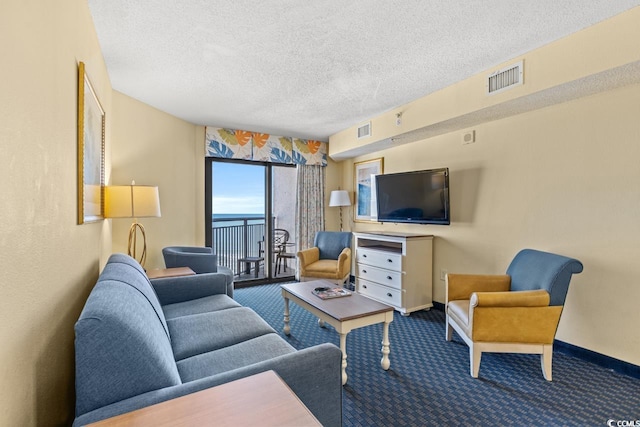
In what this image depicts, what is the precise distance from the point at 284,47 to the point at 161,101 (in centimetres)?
186

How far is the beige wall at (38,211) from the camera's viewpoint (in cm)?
83

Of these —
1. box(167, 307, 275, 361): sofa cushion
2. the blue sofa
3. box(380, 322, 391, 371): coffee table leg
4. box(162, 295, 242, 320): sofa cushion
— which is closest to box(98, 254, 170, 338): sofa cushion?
the blue sofa

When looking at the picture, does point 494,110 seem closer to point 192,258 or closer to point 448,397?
point 448,397

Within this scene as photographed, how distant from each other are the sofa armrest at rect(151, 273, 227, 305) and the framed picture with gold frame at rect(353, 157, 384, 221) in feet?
Answer: 9.11

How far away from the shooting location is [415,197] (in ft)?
12.1

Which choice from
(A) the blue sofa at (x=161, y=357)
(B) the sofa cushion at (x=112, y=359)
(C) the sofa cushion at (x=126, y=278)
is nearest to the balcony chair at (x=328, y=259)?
(A) the blue sofa at (x=161, y=357)

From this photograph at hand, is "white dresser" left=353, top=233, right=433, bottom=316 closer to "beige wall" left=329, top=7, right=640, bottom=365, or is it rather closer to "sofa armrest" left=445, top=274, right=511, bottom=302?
"beige wall" left=329, top=7, right=640, bottom=365

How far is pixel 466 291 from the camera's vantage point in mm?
2711

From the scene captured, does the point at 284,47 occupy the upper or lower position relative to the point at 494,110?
upper

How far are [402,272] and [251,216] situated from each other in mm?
2758

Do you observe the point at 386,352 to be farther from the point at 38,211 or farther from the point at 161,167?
the point at 161,167

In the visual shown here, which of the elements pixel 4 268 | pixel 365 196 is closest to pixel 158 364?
pixel 4 268

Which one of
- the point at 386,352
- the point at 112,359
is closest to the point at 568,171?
the point at 386,352

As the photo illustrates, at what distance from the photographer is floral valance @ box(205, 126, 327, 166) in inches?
172
